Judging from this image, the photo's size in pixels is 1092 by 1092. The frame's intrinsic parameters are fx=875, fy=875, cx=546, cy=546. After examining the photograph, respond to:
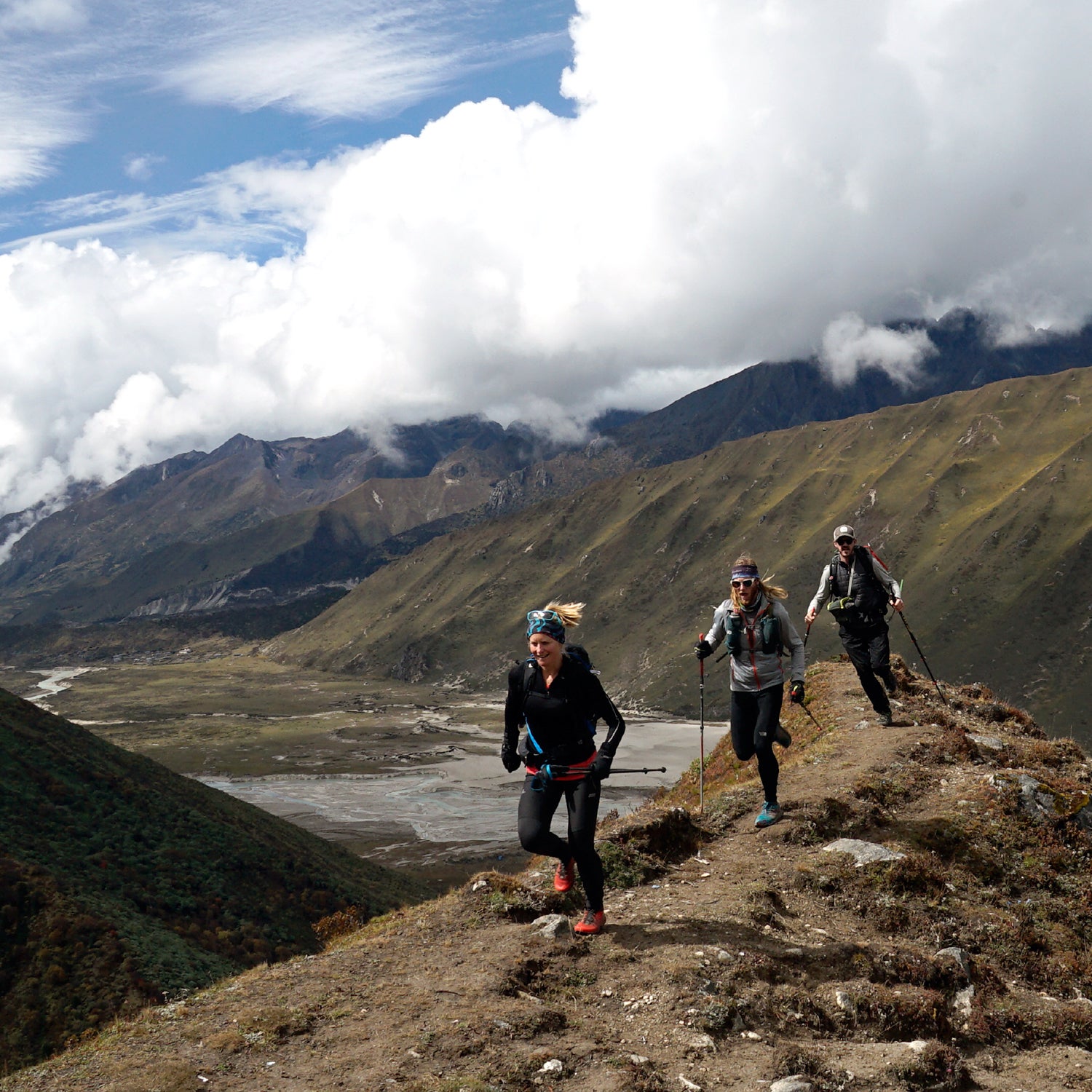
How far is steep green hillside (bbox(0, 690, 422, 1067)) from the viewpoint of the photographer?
31953mm

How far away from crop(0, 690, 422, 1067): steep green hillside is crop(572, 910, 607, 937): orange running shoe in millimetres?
16527

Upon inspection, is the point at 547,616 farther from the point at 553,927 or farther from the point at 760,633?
the point at 760,633

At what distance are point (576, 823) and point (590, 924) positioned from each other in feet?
3.96

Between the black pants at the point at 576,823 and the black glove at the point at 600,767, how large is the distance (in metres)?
0.08

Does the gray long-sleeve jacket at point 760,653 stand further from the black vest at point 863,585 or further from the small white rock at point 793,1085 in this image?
the small white rock at point 793,1085

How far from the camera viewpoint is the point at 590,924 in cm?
1011

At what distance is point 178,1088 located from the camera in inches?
291

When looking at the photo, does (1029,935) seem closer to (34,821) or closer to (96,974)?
(96,974)

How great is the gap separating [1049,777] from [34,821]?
159 ft

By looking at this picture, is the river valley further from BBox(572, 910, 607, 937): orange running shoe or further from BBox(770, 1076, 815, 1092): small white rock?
BBox(770, 1076, 815, 1092): small white rock

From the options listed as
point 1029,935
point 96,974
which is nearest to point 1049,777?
point 1029,935

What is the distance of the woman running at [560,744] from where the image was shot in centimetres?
996

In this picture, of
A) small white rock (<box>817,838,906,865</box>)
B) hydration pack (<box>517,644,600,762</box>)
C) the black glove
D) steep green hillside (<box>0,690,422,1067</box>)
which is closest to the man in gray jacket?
small white rock (<box>817,838,906,865</box>)

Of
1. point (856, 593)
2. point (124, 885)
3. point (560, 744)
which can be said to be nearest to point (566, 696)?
point (560, 744)
